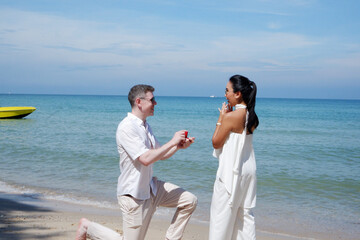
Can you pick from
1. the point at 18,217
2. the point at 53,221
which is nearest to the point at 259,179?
the point at 53,221

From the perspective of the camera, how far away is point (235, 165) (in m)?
3.91

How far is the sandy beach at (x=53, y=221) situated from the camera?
5.56 meters

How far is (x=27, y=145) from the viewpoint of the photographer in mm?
17359

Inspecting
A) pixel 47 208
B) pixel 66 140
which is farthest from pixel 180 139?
pixel 66 140

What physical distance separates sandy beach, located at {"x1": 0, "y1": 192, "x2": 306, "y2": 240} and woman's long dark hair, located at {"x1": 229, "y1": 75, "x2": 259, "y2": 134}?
2.68m

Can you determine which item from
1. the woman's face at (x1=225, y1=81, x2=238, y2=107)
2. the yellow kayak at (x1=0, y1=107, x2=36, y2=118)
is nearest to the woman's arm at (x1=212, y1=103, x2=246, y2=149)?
the woman's face at (x1=225, y1=81, x2=238, y2=107)

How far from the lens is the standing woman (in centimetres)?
393

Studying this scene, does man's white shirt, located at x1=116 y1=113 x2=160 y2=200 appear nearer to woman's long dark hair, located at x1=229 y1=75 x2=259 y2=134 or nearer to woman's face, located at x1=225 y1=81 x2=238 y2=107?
woman's face, located at x1=225 y1=81 x2=238 y2=107

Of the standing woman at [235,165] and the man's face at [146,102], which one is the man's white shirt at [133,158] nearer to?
the man's face at [146,102]

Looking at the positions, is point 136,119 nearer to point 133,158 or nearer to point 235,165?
point 133,158

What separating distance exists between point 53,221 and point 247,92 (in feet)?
13.4

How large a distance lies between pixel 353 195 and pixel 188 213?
22.4 ft

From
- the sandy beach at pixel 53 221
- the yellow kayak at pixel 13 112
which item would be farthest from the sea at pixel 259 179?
the yellow kayak at pixel 13 112

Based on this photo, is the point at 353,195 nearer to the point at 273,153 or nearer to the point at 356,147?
the point at 273,153
